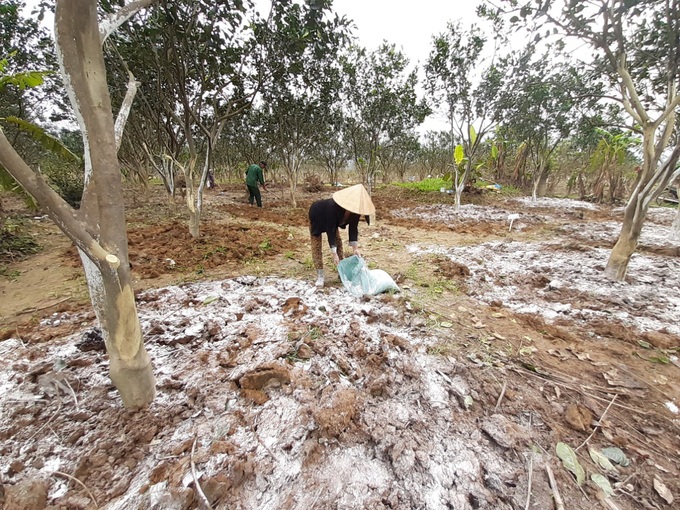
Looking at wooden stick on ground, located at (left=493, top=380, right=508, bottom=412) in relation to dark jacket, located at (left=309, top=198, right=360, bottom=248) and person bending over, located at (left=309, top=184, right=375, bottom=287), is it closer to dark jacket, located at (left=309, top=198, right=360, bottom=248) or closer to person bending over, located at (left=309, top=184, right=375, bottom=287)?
person bending over, located at (left=309, top=184, right=375, bottom=287)

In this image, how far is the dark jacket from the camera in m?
3.39

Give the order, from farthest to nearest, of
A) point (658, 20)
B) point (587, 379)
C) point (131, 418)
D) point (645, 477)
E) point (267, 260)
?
point (267, 260) → point (658, 20) → point (587, 379) → point (131, 418) → point (645, 477)

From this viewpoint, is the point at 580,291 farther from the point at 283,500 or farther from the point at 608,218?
the point at 608,218

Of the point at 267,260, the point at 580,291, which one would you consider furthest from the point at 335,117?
the point at 580,291

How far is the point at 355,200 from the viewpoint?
10.0ft

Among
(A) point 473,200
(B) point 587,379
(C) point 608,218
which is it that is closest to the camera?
(B) point 587,379

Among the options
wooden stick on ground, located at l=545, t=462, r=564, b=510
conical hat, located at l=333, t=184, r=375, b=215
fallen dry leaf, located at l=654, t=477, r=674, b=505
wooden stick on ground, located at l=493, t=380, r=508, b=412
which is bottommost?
fallen dry leaf, located at l=654, t=477, r=674, b=505

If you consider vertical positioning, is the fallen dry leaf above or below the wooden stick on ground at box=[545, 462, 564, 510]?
below

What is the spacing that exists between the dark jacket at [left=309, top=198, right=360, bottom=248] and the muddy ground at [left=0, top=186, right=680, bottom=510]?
82 centimetres

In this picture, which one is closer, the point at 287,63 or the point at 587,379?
the point at 587,379

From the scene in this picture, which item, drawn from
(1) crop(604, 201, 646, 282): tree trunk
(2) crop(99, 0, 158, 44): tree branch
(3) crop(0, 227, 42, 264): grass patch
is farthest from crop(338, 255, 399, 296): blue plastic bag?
(3) crop(0, 227, 42, 264): grass patch

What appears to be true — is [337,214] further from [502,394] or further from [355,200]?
[502,394]

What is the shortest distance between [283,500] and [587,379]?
2.51 metres

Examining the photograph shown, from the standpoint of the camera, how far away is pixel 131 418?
5.33 feet
